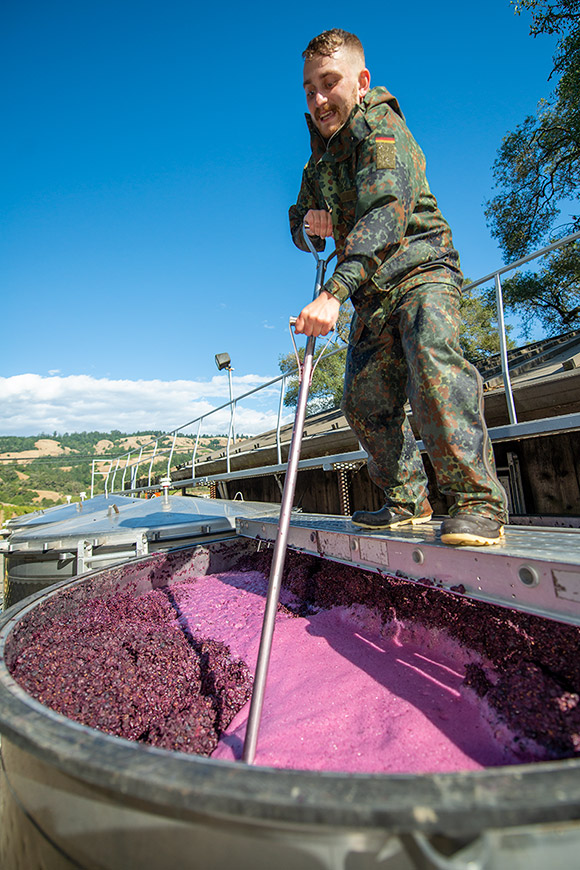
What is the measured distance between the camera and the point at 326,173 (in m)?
2.02

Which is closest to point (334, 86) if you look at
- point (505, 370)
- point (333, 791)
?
point (505, 370)

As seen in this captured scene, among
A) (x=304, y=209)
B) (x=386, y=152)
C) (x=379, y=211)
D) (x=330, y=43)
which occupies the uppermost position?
(x=330, y=43)

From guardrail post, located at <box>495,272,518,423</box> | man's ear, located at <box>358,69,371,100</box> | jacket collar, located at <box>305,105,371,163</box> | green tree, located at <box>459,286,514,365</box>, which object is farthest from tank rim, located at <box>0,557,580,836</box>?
green tree, located at <box>459,286,514,365</box>

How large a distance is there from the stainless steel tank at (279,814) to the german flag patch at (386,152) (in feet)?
5.76

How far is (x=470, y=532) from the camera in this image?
51.8 inches

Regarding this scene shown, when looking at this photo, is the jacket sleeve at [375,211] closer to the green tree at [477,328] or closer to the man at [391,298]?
the man at [391,298]

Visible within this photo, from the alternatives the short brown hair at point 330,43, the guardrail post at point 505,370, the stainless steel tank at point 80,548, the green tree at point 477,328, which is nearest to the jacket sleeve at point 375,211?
the short brown hair at point 330,43

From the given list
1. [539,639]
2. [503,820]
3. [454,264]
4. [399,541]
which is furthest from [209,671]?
[454,264]

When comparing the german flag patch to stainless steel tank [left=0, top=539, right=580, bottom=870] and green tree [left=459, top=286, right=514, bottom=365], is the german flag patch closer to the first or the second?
stainless steel tank [left=0, top=539, right=580, bottom=870]

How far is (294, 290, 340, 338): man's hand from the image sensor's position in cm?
143

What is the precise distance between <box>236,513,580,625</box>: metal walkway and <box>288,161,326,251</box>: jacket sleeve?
137 cm

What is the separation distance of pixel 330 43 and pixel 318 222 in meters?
0.63

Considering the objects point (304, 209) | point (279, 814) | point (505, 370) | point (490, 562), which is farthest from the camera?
point (505, 370)

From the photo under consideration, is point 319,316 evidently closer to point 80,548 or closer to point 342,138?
point 342,138
